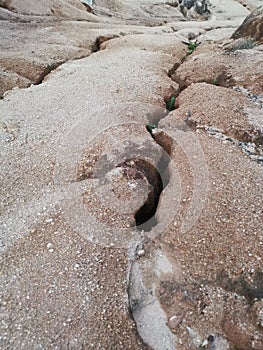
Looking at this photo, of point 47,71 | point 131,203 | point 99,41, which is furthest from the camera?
point 99,41

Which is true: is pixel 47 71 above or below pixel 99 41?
below

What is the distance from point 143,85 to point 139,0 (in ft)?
32.5

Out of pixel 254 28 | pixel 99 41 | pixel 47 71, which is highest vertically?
pixel 254 28

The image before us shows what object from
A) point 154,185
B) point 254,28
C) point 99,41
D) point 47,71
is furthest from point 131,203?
point 99,41

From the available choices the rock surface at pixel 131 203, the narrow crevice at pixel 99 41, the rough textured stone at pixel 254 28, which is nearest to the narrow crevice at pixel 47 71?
the rock surface at pixel 131 203

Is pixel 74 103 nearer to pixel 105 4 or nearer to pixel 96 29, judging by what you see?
pixel 96 29

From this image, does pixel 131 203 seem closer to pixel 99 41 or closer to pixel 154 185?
pixel 154 185

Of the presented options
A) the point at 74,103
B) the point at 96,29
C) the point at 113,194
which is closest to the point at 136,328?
the point at 113,194

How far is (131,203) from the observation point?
3512 mm

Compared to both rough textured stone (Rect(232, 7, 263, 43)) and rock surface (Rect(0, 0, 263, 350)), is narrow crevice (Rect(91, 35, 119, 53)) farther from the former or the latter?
rough textured stone (Rect(232, 7, 263, 43))

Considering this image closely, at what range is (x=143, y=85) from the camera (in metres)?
5.64

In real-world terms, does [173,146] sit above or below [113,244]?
above

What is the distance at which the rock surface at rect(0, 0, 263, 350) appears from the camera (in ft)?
8.50

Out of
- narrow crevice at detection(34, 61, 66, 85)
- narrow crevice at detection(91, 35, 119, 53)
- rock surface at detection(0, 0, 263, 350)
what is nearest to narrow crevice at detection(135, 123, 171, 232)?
rock surface at detection(0, 0, 263, 350)
